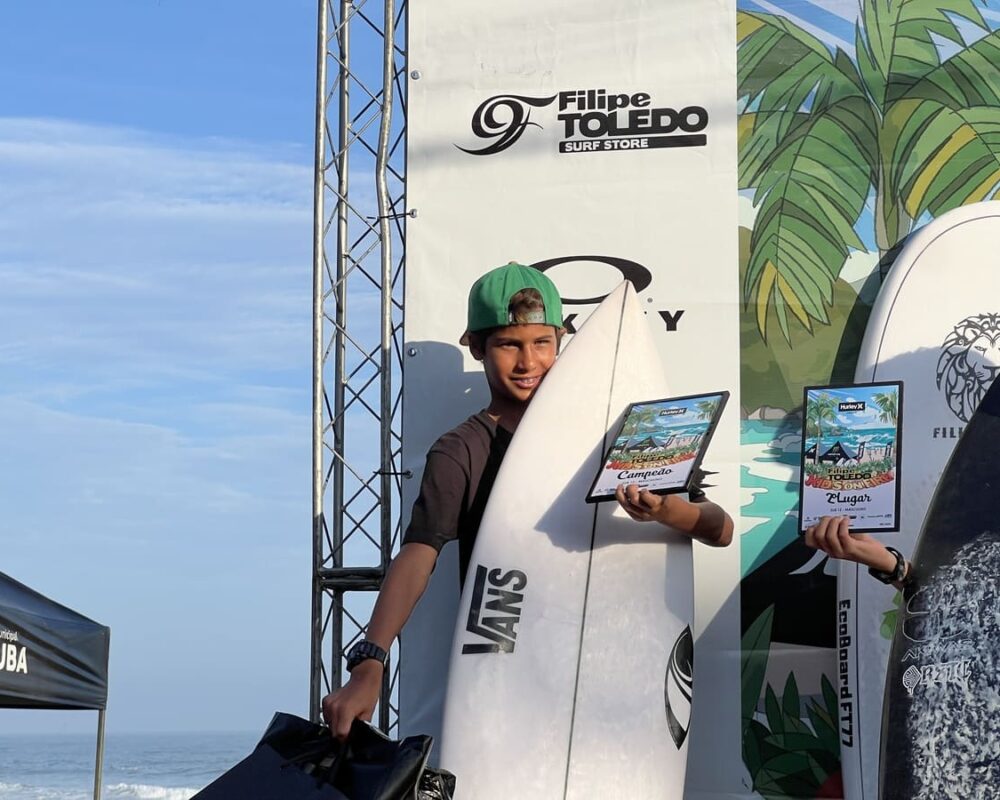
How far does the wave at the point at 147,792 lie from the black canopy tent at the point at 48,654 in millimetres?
15870

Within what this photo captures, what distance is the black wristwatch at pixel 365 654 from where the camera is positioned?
116 inches

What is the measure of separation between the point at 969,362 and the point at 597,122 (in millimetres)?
1240

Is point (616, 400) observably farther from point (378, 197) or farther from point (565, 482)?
point (378, 197)

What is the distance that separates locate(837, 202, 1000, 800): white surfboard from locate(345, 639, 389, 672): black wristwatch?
1.30m

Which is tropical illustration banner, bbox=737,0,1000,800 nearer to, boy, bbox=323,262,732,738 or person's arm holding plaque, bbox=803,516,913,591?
boy, bbox=323,262,732,738

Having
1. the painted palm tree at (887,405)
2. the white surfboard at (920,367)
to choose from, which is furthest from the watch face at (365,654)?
the white surfboard at (920,367)

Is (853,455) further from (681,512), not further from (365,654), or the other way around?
(365,654)

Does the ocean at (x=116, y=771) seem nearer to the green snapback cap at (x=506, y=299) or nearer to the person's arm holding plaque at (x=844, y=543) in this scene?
the green snapback cap at (x=506, y=299)

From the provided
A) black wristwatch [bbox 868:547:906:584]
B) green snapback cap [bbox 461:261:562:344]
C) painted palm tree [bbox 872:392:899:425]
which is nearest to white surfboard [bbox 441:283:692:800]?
green snapback cap [bbox 461:261:562:344]

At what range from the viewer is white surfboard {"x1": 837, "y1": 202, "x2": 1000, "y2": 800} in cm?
354

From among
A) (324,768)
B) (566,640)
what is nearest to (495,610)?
(566,640)

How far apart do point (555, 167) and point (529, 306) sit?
2.42 ft

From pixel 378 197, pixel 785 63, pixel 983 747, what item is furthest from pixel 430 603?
pixel 785 63

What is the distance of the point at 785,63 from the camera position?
13.1ft
